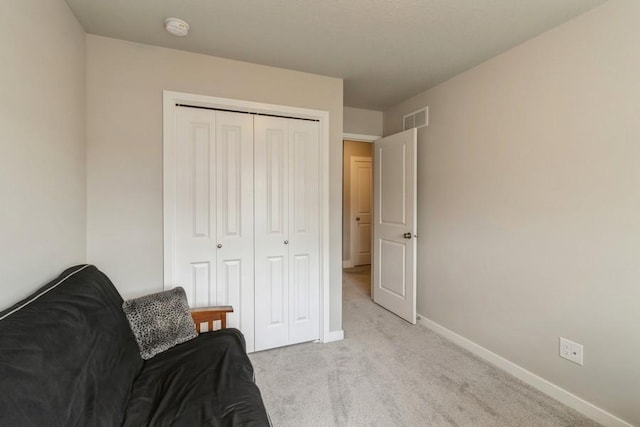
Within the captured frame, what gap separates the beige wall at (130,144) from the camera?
1.93 m

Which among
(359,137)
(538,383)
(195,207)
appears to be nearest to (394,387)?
(538,383)

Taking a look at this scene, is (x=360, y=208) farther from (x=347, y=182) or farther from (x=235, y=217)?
(x=235, y=217)

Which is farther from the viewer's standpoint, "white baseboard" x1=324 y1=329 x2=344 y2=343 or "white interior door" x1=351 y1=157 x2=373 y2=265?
"white interior door" x1=351 y1=157 x2=373 y2=265

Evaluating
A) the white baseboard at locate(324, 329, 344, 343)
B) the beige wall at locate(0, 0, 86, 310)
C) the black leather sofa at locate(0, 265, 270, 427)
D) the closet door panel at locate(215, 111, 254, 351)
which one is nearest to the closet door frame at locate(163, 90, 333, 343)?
the white baseboard at locate(324, 329, 344, 343)

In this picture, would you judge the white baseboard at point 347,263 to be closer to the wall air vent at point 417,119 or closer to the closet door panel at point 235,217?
the wall air vent at point 417,119

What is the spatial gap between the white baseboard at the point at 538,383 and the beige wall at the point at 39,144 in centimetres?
293

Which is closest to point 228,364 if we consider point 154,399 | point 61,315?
point 154,399

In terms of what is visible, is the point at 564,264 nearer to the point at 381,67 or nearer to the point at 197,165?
the point at 381,67

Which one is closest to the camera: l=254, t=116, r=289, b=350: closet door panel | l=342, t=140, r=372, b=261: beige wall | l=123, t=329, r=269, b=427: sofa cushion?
l=123, t=329, r=269, b=427: sofa cushion

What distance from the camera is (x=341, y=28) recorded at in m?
1.85

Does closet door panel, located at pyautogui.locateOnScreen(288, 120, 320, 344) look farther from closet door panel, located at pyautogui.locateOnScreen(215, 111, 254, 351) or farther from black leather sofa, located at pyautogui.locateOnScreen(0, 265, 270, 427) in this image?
black leather sofa, located at pyautogui.locateOnScreen(0, 265, 270, 427)

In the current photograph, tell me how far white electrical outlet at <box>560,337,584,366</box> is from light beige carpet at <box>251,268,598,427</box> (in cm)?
30

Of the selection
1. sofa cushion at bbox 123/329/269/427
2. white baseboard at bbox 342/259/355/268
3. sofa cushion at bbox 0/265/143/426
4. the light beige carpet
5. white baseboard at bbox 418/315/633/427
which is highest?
sofa cushion at bbox 0/265/143/426

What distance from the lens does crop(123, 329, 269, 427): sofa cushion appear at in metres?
1.10
